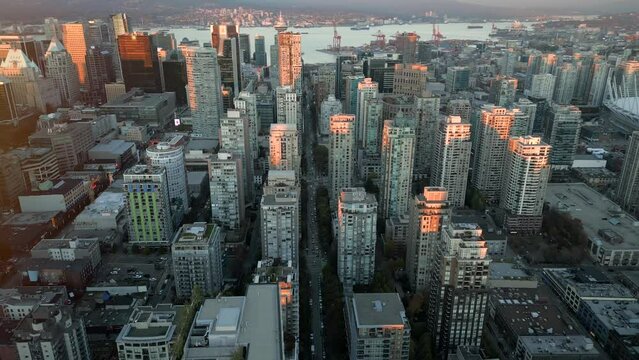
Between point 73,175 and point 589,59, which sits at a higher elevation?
point 589,59

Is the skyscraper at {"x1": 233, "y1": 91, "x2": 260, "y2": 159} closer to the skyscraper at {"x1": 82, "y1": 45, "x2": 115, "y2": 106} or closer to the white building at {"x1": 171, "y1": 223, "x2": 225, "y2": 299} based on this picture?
the white building at {"x1": 171, "y1": 223, "x2": 225, "y2": 299}

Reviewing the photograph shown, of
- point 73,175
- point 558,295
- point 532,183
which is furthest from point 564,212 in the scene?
point 73,175

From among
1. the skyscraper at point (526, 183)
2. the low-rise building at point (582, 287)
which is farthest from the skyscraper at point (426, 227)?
the skyscraper at point (526, 183)

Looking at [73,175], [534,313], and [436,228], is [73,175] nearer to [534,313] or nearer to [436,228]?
[436,228]

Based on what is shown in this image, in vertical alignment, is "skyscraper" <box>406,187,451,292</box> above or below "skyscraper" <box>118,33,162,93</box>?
below

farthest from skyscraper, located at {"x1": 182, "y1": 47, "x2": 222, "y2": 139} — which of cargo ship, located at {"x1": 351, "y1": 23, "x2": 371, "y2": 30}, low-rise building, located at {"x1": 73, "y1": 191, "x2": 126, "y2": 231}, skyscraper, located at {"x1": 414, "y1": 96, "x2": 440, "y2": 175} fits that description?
cargo ship, located at {"x1": 351, "y1": 23, "x2": 371, "y2": 30}

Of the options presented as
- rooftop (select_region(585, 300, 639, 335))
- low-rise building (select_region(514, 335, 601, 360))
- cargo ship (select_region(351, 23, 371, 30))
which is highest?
cargo ship (select_region(351, 23, 371, 30))
